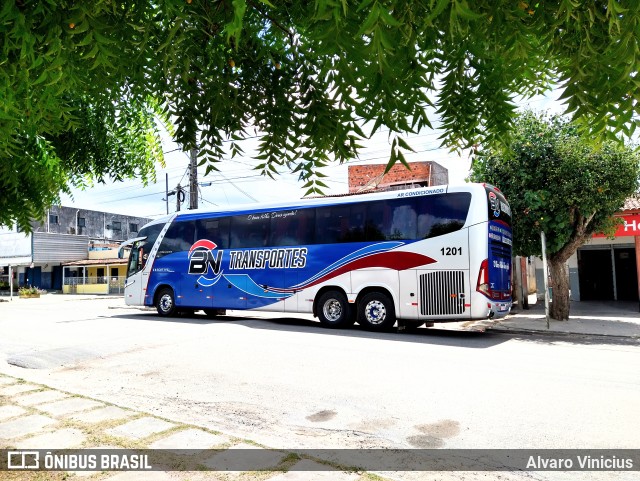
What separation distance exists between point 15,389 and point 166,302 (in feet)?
34.7

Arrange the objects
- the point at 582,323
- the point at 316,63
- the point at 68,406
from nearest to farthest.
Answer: the point at 316,63 < the point at 68,406 < the point at 582,323

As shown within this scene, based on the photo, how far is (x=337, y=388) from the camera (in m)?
6.43

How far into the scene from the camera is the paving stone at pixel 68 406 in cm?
504

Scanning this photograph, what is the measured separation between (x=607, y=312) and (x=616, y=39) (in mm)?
19567

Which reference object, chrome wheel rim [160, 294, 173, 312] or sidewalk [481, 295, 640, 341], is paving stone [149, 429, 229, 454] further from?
chrome wheel rim [160, 294, 173, 312]

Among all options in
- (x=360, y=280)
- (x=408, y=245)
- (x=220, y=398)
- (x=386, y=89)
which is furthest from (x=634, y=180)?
(x=386, y=89)

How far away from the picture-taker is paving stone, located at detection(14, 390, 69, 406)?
543cm

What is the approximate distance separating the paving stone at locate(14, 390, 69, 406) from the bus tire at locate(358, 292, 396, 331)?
8.01 meters

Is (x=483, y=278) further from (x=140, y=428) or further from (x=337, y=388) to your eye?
(x=140, y=428)

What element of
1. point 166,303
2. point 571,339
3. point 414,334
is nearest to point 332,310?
point 414,334

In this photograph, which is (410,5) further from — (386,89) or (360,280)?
(360,280)

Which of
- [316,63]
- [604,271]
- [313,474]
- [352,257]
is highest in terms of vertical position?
[316,63]

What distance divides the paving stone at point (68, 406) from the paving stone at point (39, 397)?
0.65ft

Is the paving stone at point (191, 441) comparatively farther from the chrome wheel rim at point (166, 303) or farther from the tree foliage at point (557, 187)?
the chrome wheel rim at point (166, 303)
